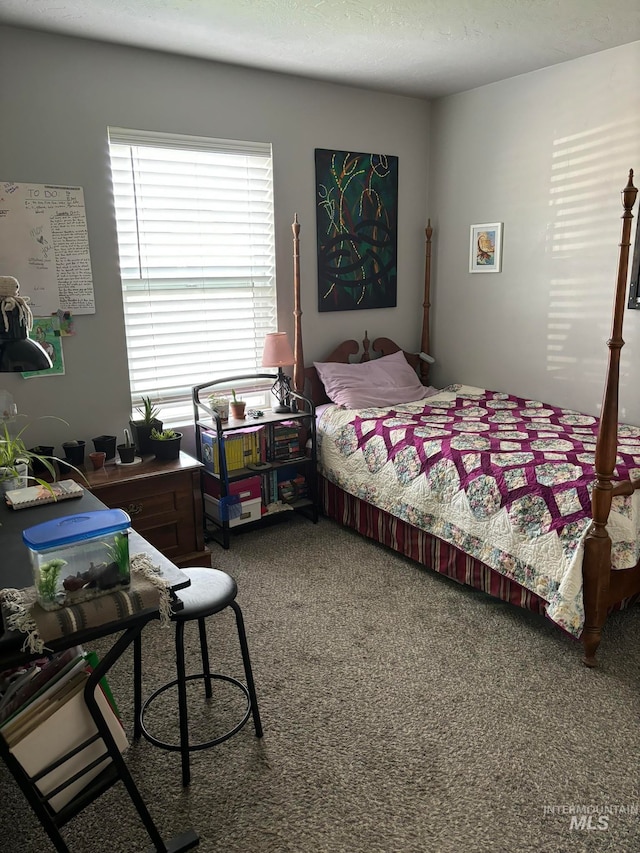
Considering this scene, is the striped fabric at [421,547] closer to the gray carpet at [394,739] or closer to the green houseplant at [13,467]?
the gray carpet at [394,739]

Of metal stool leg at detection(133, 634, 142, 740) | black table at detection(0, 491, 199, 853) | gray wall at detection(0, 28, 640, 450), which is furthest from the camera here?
gray wall at detection(0, 28, 640, 450)

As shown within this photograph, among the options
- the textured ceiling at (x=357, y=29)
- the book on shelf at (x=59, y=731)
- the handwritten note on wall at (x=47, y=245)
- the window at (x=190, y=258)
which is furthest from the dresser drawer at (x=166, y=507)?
the textured ceiling at (x=357, y=29)

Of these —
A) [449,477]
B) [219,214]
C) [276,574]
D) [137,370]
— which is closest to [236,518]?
[276,574]

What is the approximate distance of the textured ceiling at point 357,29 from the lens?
8.79 ft

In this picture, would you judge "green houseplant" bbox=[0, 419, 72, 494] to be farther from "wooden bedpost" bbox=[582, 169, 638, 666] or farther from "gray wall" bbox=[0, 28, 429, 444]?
"wooden bedpost" bbox=[582, 169, 638, 666]

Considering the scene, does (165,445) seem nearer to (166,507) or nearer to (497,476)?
(166,507)

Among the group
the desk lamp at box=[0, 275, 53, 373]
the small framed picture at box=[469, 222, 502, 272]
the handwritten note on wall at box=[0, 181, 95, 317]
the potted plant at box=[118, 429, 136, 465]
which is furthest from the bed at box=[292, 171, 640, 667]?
the desk lamp at box=[0, 275, 53, 373]

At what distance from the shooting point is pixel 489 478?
2801 mm

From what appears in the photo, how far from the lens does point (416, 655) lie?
252 cm

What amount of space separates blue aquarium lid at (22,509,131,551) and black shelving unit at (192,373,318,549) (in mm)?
1805

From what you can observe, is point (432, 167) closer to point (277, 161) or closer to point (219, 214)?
point (277, 161)

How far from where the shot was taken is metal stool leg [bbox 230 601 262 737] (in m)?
1.98

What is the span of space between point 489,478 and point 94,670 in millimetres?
1839

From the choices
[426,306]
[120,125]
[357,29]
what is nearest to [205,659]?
[120,125]
